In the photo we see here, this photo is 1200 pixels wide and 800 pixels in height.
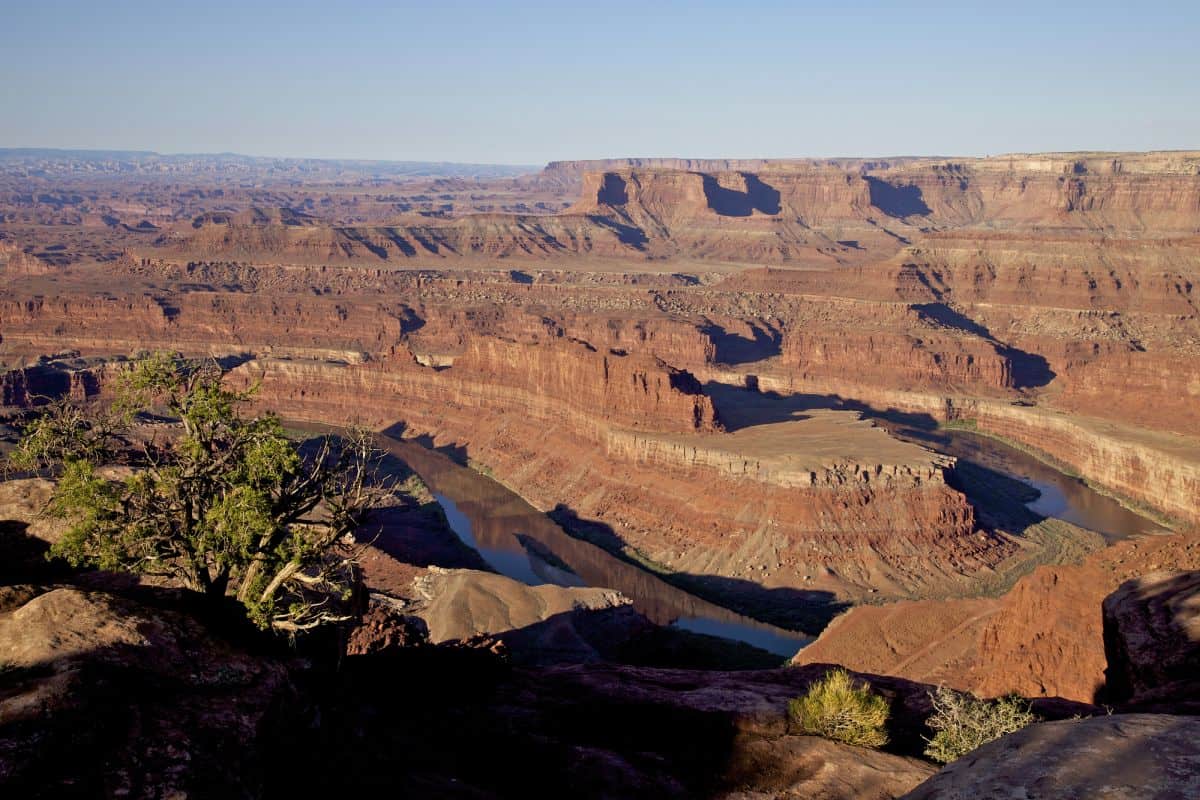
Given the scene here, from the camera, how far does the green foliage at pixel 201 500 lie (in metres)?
19.8

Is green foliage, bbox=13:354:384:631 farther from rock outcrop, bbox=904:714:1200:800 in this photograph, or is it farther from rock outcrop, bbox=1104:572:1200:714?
rock outcrop, bbox=1104:572:1200:714

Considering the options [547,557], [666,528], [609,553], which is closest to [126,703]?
[609,553]

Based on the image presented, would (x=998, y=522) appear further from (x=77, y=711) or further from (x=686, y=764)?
(x=77, y=711)

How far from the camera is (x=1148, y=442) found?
281 ft

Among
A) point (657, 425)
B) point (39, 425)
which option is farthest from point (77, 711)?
point (657, 425)

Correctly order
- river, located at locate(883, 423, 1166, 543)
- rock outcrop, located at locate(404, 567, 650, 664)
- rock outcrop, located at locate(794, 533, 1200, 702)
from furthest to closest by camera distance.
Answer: river, located at locate(883, 423, 1166, 543), rock outcrop, located at locate(404, 567, 650, 664), rock outcrop, located at locate(794, 533, 1200, 702)

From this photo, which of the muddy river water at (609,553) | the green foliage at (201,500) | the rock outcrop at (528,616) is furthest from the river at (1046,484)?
the green foliage at (201,500)

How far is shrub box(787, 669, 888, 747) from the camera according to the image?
2145 centimetres

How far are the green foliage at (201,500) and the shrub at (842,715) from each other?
427 inches

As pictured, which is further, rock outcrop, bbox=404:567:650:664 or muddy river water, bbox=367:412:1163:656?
muddy river water, bbox=367:412:1163:656

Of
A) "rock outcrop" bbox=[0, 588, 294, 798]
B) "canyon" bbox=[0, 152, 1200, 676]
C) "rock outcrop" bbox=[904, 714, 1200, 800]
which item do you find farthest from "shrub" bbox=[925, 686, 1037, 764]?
"canyon" bbox=[0, 152, 1200, 676]

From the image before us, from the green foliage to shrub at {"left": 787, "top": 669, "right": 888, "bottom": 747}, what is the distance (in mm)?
10835

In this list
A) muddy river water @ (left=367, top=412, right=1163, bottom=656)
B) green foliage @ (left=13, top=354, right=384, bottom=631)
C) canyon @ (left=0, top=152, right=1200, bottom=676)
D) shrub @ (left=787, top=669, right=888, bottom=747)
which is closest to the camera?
green foliage @ (left=13, top=354, right=384, bottom=631)

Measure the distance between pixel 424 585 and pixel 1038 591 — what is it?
105 ft
